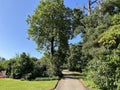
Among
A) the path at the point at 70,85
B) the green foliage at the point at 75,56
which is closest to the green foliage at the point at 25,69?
the path at the point at 70,85

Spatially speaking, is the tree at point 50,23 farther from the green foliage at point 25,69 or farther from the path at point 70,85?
the path at point 70,85

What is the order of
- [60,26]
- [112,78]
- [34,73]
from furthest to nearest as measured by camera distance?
[60,26] → [34,73] → [112,78]

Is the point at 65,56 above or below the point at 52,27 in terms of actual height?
below

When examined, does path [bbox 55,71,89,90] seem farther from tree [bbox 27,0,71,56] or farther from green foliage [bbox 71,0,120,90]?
tree [bbox 27,0,71,56]

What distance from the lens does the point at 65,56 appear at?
2012 inches

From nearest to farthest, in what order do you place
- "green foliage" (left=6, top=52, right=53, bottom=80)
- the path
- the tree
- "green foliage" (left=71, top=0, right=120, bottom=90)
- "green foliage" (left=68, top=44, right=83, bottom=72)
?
"green foliage" (left=71, top=0, right=120, bottom=90) < the path < "green foliage" (left=6, top=52, right=53, bottom=80) < the tree < "green foliage" (left=68, top=44, right=83, bottom=72)

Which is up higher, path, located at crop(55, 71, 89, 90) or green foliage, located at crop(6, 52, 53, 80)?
green foliage, located at crop(6, 52, 53, 80)

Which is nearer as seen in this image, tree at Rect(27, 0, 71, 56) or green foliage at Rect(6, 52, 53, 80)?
green foliage at Rect(6, 52, 53, 80)

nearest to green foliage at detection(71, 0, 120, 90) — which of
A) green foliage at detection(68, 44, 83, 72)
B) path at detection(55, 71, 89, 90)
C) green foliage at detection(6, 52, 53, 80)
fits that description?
path at detection(55, 71, 89, 90)

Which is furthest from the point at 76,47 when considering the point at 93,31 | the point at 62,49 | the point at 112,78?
the point at 112,78

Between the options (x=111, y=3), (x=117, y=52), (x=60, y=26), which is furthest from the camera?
(x=60, y=26)

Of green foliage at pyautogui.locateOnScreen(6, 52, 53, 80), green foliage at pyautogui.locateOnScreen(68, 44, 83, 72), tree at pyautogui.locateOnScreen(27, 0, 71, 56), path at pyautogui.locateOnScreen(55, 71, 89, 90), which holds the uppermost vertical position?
tree at pyautogui.locateOnScreen(27, 0, 71, 56)

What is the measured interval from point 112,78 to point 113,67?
116cm

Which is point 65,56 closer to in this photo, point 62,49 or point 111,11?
point 62,49
